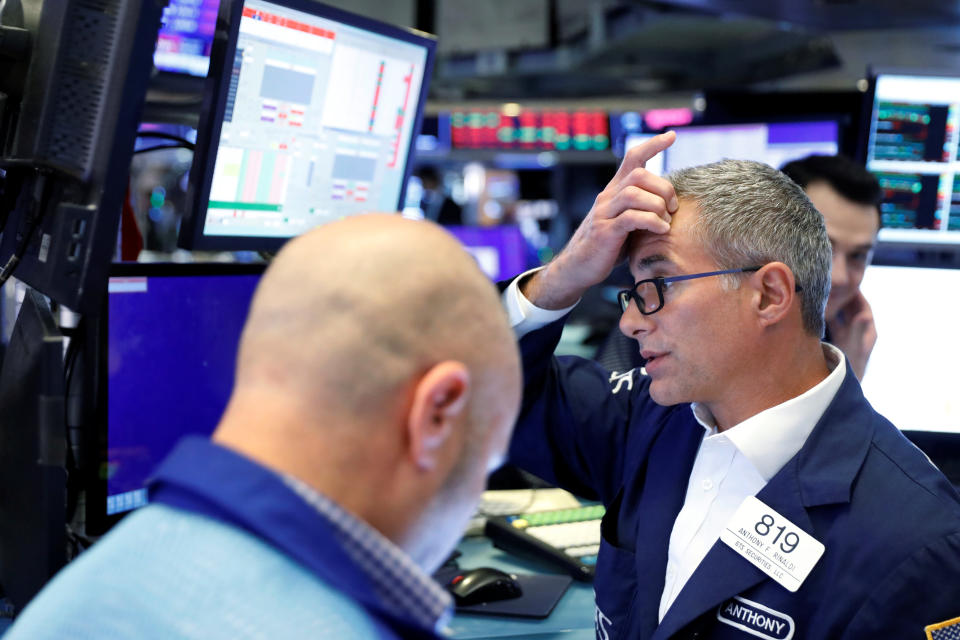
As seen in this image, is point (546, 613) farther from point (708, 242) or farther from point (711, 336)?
point (708, 242)

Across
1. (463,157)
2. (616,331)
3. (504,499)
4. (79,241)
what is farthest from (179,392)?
(463,157)

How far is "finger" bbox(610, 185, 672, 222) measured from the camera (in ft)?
4.76

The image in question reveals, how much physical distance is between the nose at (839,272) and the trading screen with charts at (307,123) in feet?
3.25

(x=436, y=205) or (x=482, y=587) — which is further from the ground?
(x=436, y=205)

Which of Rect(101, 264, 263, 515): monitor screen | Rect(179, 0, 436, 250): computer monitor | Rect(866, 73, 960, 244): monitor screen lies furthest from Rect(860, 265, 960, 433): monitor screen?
Rect(101, 264, 263, 515): monitor screen

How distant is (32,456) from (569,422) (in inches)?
36.4

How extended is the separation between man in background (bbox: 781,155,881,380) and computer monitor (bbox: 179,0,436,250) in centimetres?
98

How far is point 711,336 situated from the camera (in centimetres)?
146

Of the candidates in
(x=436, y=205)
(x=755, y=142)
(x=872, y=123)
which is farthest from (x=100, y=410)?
(x=436, y=205)

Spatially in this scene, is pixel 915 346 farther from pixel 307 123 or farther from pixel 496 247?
pixel 496 247

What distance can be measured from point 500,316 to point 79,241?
22.1 inches

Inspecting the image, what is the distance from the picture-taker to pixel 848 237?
217 cm

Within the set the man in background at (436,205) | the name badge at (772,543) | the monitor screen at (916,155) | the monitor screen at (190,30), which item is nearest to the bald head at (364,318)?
the name badge at (772,543)

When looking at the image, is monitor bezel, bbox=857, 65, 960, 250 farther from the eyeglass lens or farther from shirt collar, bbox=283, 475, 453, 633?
shirt collar, bbox=283, 475, 453, 633
